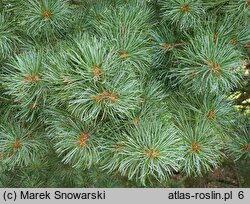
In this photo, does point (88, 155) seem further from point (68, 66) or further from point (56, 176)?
point (56, 176)

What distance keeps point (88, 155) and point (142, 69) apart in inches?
5.7

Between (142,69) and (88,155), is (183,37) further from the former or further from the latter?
(88,155)

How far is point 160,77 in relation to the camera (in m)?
0.56

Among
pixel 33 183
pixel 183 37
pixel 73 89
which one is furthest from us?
pixel 33 183

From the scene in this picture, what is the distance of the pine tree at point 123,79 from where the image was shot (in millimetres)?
460

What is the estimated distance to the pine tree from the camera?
0.46 metres

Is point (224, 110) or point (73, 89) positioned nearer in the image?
point (73, 89)

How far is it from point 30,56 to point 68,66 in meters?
0.08

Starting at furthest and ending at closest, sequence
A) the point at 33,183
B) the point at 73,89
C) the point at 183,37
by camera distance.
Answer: the point at 33,183 → the point at 183,37 → the point at 73,89

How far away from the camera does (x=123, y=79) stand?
0.46 m
